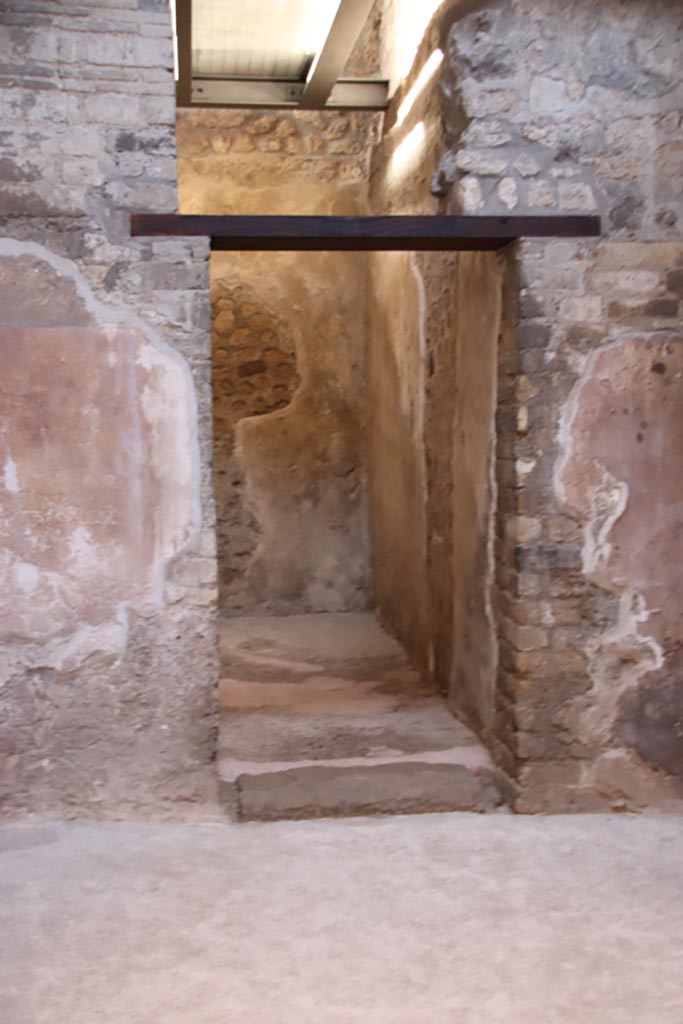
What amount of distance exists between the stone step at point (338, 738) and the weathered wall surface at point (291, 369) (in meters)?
0.76

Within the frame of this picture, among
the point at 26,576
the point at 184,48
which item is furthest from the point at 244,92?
the point at 26,576

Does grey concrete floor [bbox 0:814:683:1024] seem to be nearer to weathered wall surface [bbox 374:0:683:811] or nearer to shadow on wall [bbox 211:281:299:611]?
weathered wall surface [bbox 374:0:683:811]

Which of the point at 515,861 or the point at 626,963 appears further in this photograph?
the point at 515,861

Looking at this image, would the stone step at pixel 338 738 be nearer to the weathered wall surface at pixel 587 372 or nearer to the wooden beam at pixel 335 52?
the weathered wall surface at pixel 587 372

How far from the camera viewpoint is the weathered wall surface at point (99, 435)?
3.34 meters

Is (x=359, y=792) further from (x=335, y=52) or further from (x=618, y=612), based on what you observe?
(x=335, y=52)

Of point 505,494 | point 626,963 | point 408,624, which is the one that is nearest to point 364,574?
point 408,624

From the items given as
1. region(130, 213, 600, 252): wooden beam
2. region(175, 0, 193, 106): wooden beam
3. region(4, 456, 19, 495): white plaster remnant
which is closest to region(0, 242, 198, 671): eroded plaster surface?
region(4, 456, 19, 495): white plaster remnant

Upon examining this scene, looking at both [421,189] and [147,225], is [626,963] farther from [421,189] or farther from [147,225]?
[421,189]

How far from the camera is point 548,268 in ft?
11.6

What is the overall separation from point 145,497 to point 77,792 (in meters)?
0.98

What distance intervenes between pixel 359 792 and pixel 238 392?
10.1ft

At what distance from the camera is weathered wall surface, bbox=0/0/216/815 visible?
334 cm

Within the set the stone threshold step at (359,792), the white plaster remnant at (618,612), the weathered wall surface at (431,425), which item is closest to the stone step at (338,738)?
the stone threshold step at (359,792)
